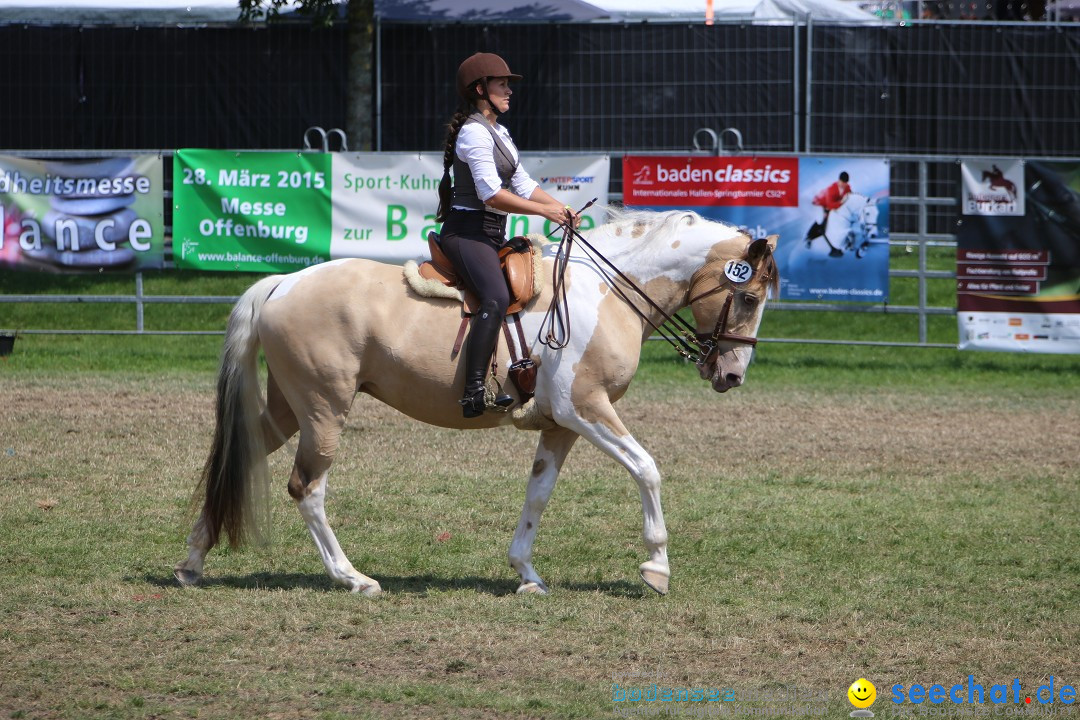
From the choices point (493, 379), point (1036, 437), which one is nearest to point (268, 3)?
point (1036, 437)

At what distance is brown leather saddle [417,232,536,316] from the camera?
639 cm

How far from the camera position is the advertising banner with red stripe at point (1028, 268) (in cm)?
1355

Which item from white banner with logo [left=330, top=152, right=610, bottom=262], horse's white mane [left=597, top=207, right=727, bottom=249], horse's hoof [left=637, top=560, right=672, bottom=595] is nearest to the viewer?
horse's hoof [left=637, top=560, right=672, bottom=595]

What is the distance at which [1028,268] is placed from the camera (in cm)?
1359

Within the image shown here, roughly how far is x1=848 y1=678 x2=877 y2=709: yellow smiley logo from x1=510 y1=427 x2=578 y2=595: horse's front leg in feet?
6.35

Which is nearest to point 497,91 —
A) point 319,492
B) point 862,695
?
point 319,492

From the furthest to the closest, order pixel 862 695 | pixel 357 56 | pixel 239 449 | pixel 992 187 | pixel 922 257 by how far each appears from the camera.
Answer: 1. pixel 357 56
2. pixel 922 257
3. pixel 992 187
4. pixel 239 449
5. pixel 862 695

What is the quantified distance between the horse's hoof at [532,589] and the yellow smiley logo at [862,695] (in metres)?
1.90

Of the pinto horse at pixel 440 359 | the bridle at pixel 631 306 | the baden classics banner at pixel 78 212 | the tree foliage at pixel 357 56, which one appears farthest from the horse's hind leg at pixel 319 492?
the tree foliage at pixel 357 56

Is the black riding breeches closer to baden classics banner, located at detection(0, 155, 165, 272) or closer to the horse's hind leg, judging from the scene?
the horse's hind leg

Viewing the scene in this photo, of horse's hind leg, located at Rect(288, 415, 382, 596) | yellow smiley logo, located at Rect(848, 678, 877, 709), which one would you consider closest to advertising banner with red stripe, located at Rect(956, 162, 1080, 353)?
horse's hind leg, located at Rect(288, 415, 382, 596)

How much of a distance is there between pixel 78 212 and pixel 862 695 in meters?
11.5

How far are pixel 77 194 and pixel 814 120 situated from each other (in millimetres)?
9488

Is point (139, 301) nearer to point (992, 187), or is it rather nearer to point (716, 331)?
point (992, 187)
